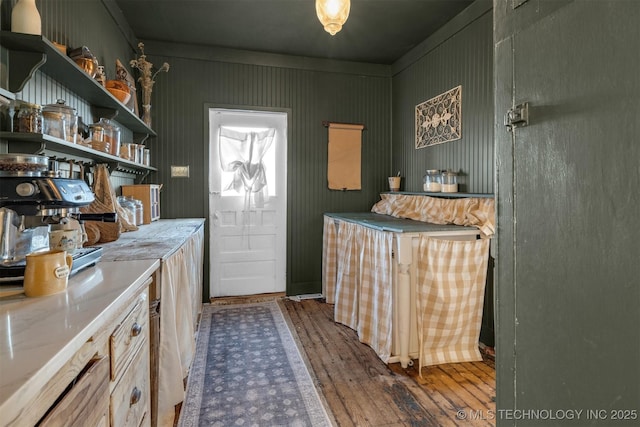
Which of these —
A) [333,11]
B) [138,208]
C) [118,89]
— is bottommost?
[138,208]

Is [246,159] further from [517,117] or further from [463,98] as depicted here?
[517,117]

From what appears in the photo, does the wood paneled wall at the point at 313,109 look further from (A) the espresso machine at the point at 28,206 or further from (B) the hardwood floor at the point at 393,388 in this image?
(A) the espresso machine at the point at 28,206

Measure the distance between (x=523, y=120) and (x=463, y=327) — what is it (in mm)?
1752

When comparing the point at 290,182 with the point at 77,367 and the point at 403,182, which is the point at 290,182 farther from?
the point at 77,367

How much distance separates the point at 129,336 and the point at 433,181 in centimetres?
275

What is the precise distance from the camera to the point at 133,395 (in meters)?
1.11

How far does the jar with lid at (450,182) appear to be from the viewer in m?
2.93

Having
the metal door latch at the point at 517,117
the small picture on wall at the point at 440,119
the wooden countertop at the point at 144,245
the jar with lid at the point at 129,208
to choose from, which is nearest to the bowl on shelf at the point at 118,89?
the jar with lid at the point at 129,208

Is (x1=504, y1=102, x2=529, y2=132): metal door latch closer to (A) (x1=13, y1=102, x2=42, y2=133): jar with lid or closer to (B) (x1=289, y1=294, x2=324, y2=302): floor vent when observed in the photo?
(A) (x1=13, y1=102, x2=42, y2=133): jar with lid

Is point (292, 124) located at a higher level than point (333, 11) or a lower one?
lower

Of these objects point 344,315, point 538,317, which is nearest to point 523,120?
point 538,317

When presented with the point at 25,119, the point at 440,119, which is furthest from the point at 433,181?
the point at 25,119

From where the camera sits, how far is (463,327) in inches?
91.4

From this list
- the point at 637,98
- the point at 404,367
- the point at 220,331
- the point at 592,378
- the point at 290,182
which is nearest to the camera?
the point at 637,98
